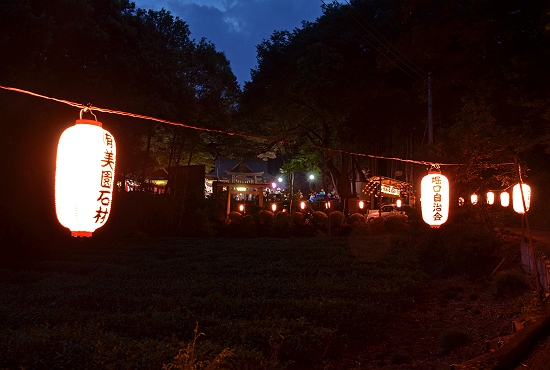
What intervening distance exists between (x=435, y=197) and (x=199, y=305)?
8.34 metres

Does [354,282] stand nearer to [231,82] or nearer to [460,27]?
[460,27]

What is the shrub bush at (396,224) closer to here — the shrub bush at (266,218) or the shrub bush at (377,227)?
the shrub bush at (377,227)

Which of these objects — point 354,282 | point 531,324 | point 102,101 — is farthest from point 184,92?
point 531,324

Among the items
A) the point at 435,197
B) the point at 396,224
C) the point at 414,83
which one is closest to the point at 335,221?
the point at 396,224

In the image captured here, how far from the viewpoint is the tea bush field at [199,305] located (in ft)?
21.3

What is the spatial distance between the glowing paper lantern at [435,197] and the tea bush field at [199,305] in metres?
2.16

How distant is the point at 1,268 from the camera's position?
16.0 m

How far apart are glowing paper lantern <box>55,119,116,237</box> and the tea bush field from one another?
5.95ft

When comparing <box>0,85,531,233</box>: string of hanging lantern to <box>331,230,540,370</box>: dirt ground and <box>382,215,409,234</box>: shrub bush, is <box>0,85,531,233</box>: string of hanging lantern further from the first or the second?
<box>382,215,409,234</box>: shrub bush

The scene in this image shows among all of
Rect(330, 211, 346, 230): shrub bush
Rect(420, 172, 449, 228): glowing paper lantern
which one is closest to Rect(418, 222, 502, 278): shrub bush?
Rect(420, 172, 449, 228): glowing paper lantern

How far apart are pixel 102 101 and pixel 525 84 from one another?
58.1 feet

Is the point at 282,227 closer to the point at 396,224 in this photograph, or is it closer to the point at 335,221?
the point at 335,221

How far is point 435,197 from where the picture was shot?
568 inches

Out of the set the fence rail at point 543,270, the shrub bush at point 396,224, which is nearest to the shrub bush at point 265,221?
the shrub bush at point 396,224
